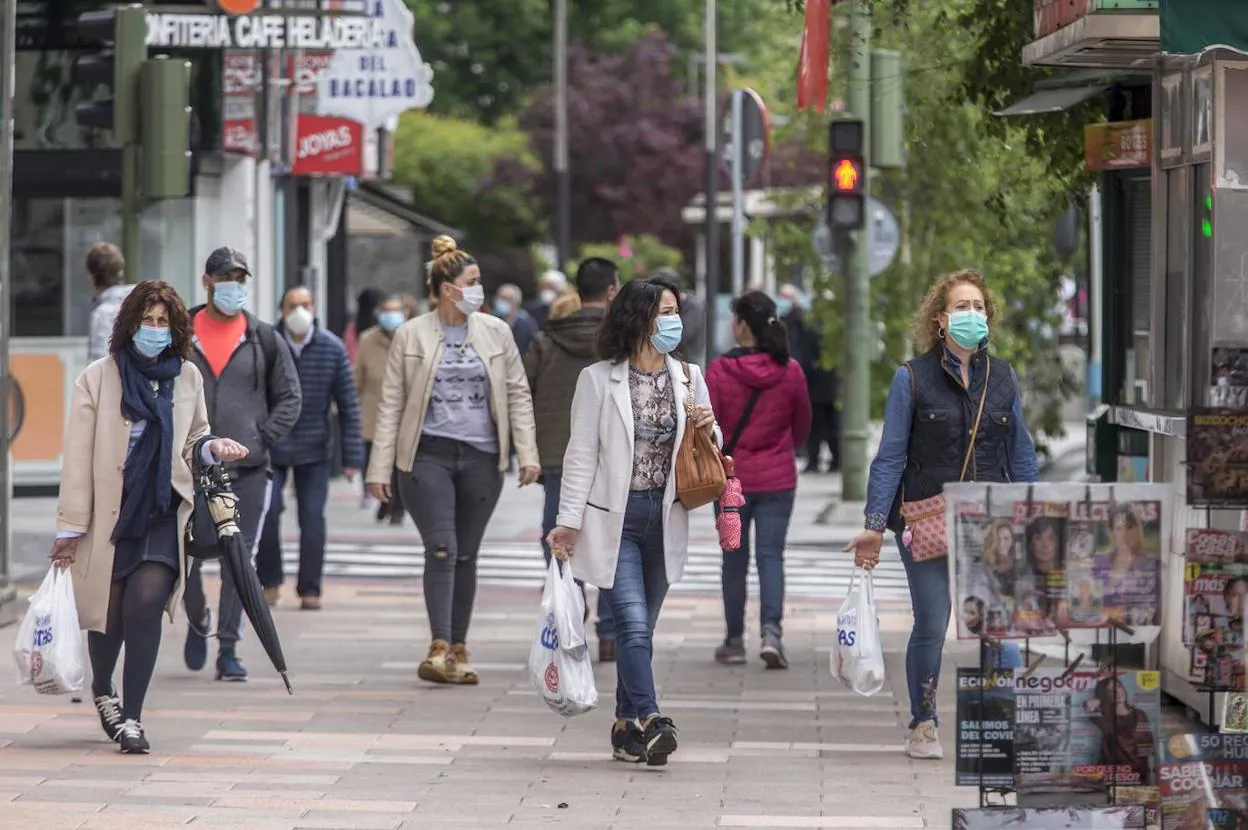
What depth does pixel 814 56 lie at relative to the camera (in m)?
11.3

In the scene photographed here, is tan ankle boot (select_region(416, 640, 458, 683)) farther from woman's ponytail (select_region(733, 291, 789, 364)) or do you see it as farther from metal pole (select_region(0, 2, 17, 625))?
metal pole (select_region(0, 2, 17, 625))

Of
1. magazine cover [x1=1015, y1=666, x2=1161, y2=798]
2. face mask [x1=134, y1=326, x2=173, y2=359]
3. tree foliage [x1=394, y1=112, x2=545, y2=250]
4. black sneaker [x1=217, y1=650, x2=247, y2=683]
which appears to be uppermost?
tree foliage [x1=394, y1=112, x2=545, y2=250]

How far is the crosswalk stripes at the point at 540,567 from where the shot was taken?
Result: 15266mm

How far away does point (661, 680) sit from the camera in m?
10.8

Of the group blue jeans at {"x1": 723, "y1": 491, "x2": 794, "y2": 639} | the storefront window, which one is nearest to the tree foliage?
the storefront window

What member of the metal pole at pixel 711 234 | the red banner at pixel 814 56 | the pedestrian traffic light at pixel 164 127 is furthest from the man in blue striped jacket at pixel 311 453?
the metal pole at pixel 711 234

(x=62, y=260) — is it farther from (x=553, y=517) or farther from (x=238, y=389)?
(x=238, y=389)

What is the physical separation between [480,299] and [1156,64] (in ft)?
9.86

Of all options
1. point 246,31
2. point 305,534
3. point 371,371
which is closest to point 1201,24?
point 305,534

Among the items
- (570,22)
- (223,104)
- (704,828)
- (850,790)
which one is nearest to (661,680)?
(850,790)

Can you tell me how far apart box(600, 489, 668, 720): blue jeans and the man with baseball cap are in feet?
7.76

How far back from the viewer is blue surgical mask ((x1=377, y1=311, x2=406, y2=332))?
1834cm

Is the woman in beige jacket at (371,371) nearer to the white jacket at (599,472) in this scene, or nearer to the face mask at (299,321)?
the face mask at (299,321)

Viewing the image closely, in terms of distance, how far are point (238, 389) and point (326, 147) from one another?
12830 mm
